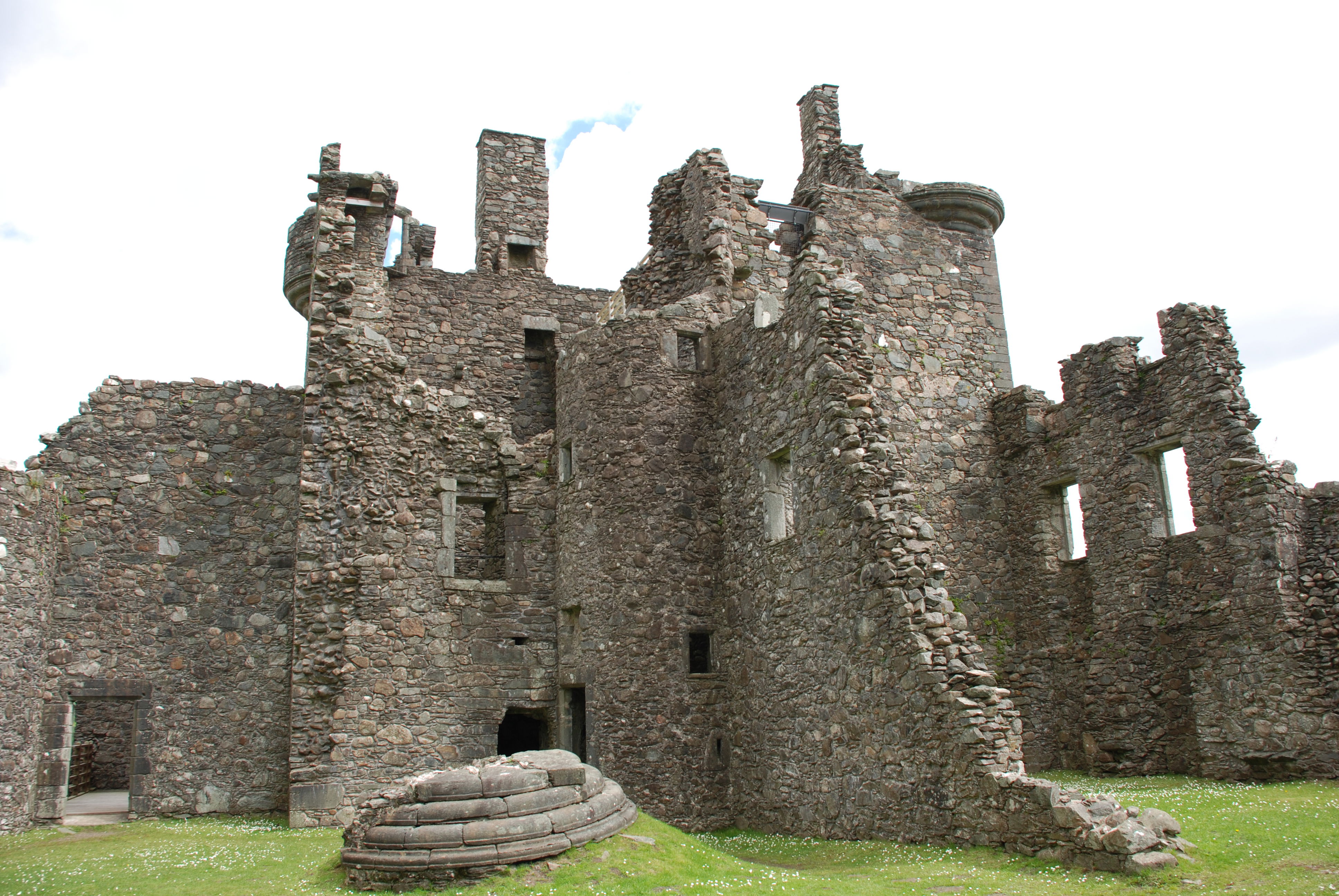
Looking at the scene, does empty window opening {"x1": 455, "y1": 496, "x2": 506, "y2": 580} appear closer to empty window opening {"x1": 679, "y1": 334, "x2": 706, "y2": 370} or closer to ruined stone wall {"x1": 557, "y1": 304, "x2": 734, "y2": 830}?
ruined stone wall {"x1": 557, "y1": 304, "x2": 734, "y2": 830}

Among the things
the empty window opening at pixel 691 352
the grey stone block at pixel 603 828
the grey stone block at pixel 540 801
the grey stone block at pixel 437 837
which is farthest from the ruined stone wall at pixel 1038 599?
the grey stone block at pixel 437 837

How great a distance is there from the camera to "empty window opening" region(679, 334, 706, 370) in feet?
51.9

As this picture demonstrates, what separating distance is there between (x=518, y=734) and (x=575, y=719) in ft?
8.01

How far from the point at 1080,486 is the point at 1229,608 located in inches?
123

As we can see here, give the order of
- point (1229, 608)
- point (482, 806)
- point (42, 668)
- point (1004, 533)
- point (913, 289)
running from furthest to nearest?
1. point (913, 289)
2. point (1004, 533)
3. point (42, 668)
4. point (1229, 608)
5. point (482, 806)

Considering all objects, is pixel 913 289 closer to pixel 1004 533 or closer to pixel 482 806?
pixel 1004 533

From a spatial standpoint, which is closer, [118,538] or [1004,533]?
[118,538]

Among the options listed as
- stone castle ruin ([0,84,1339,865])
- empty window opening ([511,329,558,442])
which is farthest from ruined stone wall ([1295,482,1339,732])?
empty window opening ([511,329,558,442])

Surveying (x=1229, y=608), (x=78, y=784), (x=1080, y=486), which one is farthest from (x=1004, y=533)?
(x=78, y=784)

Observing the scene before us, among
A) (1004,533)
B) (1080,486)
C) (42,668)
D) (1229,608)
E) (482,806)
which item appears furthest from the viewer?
(1004,533)

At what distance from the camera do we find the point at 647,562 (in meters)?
14.8

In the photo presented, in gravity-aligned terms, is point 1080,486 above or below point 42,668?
above

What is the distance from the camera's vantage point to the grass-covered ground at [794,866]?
26.1 feet

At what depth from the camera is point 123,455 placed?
16.4 m
